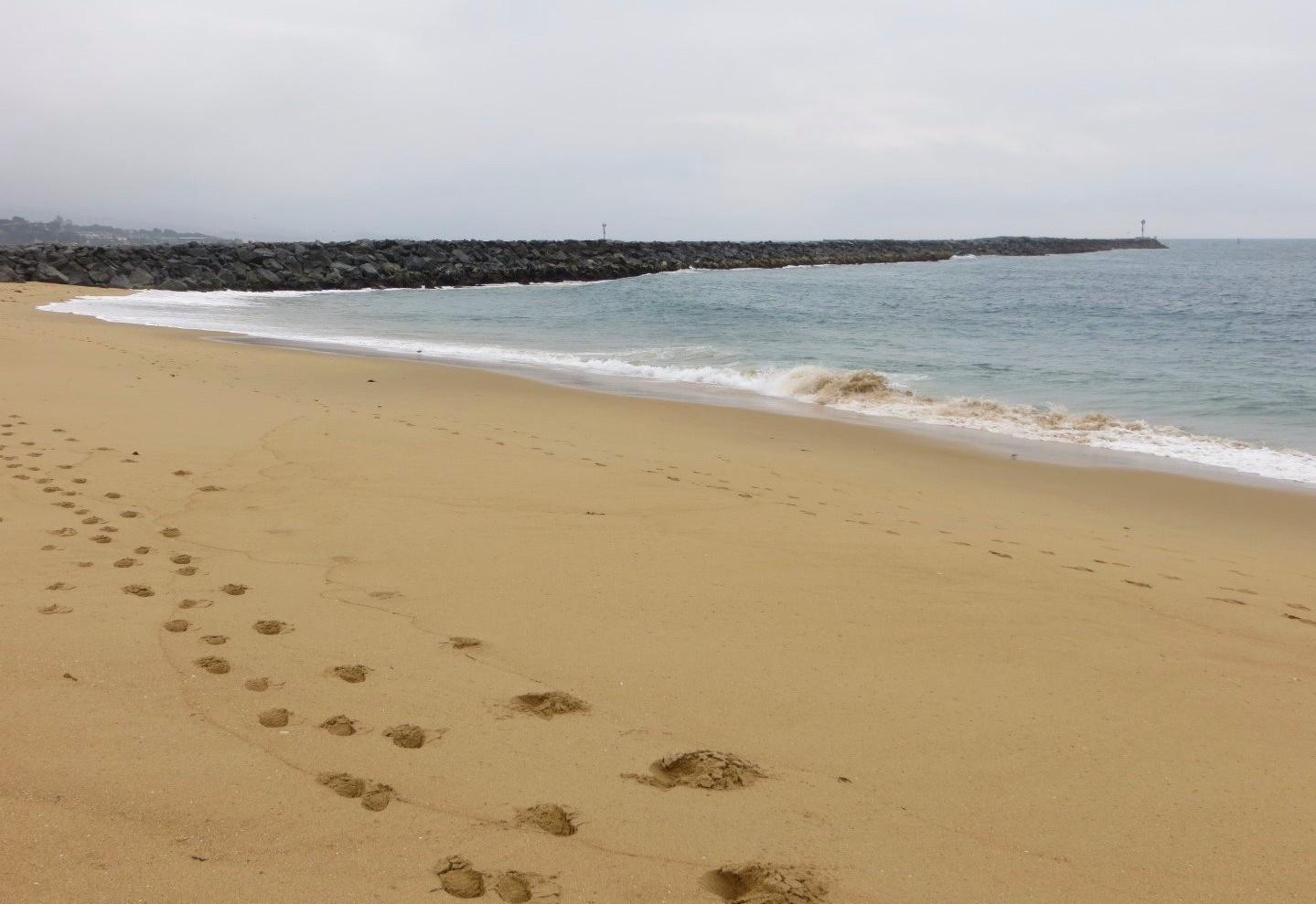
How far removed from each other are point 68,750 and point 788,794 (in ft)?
6.40

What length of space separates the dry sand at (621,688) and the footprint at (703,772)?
0.01m

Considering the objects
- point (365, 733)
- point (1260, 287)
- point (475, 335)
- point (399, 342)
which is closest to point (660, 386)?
point (399, 342)

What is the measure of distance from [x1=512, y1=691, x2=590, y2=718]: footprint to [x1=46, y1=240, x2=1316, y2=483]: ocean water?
739 centimetres

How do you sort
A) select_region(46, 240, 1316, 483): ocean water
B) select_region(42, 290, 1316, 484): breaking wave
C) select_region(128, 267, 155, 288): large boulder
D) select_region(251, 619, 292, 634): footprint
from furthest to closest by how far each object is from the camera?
select_region(128, 267, 155, 288): large boulder, select_region(46, 240, 1316, 483): ocean water, select_region(42, 290, 1316, 484): breaking wave, select_region(251, 619, 292, 634): footprint

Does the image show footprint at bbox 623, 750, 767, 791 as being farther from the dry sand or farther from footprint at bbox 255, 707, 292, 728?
footprint at bbox 255, 707, 292, 728

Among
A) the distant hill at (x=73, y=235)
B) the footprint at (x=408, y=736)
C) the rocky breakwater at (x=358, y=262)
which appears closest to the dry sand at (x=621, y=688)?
the footprint at (x=408, y=736)

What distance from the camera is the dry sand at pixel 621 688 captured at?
2.10m

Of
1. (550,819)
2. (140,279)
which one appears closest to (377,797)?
(550,819)

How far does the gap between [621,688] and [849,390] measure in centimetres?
913

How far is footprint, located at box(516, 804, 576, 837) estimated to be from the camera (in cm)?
218

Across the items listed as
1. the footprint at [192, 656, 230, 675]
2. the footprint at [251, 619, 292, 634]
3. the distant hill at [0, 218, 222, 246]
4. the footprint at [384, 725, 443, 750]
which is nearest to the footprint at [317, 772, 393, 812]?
the footprint at [384, 725, 443, 750]

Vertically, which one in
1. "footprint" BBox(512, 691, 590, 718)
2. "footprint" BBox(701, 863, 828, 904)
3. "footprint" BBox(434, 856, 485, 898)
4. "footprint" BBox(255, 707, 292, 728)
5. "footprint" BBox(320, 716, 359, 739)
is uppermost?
"footprint" BBox(255, 707, 292, 728)

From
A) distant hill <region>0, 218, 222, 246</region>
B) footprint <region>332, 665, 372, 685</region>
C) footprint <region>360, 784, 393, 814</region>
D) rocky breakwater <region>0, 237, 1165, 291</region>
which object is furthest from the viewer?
distant hill <region>0, 218, 222, 246</region>

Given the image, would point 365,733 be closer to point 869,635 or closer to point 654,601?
point 654,601
